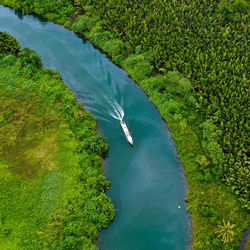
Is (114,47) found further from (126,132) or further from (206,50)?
(126,132)

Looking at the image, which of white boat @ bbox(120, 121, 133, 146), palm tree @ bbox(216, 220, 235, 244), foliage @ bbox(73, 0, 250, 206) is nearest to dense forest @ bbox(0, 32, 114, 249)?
white boat @ bbox(120, 121, 133, 146)

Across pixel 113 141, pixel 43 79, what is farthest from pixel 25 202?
pixel 43 79

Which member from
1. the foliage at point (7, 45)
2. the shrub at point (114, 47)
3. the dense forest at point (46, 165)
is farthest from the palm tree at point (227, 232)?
the foliage at point (7, 45)

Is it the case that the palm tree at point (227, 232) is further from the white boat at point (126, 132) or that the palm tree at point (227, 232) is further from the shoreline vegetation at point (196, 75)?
the white boat at point (126, 132)

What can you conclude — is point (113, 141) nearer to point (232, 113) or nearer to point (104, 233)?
point (104, 233)

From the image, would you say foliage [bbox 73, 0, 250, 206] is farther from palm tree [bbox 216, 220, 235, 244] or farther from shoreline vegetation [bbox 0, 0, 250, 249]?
palm tree [bbox 216, 220, 235, 244]
